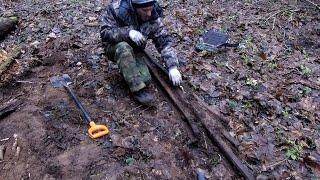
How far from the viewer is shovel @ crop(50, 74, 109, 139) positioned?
4.07 m

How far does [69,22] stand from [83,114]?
3.29m

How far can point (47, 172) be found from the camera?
3611 mm

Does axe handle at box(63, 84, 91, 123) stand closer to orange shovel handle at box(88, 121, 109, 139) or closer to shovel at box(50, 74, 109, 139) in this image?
shovel at box(50, 74, 109, 139)

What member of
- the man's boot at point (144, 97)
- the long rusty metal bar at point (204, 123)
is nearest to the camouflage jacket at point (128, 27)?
the long rusty metal bar at point (204, 123)

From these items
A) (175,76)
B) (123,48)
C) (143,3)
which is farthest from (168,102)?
(143,3)

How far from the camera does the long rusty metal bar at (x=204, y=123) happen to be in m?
3.82

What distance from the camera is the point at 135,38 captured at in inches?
181

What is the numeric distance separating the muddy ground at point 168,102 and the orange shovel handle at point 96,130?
0.09 metres

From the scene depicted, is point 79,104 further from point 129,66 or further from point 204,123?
point 204,123

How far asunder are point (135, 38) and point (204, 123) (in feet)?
4.67

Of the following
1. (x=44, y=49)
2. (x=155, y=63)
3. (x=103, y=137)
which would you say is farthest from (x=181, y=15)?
(x=103, y=137)

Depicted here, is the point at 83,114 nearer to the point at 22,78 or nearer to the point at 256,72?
the point at 22,78

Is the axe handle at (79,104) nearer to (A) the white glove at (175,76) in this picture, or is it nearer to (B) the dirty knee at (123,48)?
(B) the dirty knee at (123,48)

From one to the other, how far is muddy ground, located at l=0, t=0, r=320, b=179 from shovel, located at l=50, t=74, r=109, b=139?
0.29 ft
